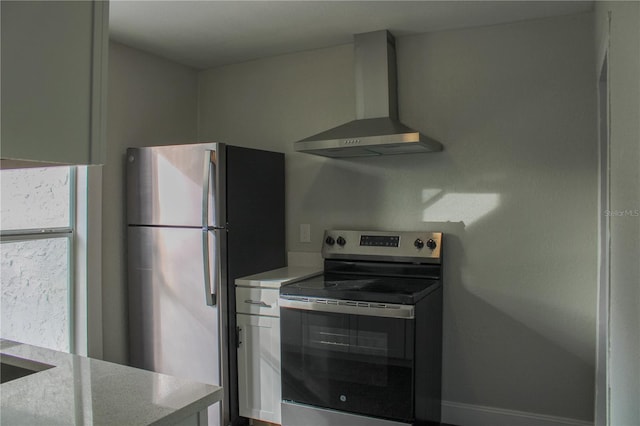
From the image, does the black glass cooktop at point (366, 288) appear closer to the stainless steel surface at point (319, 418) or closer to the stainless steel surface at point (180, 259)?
the stainless steel surface at point (180, 259)

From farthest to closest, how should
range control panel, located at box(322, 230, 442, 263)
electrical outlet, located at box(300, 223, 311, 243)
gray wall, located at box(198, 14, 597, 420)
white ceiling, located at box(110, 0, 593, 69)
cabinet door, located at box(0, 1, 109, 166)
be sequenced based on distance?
electrical outlet, located at box(300, 223, 311, 243) → range control panel, located at box(322, 230, 442, 263) → gray wall, located at box(198, 14, 597, 420) → white ceiling, located at box(110, 0, 593, 69) → cabinet door, located at box(0, 1, 109, 166)

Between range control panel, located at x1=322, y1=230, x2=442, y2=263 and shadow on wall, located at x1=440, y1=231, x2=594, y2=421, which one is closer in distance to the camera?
shadow on wall, located at x1=440, y1=231, x2=594, y2=421

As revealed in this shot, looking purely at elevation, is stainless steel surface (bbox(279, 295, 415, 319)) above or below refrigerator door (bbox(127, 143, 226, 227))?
below

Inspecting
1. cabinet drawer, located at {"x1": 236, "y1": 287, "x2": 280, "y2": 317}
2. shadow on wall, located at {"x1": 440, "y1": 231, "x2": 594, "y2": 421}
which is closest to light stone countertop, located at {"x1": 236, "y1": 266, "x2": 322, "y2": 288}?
cabinet drawer, located at {"x1": 236, "y1": 287, "x2": 280, "y2": 317}

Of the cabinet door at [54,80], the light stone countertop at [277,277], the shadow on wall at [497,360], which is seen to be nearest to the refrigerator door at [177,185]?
the light stone countertop at [277,277]

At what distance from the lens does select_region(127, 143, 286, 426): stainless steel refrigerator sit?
9.27ft

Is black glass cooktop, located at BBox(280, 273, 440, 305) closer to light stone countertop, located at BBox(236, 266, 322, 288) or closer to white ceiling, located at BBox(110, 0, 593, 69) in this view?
light stone countertop, located at BBox(236, 266, 322, 288)

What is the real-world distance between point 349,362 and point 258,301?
0.65 meters

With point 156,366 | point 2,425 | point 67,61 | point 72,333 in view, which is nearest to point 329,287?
point 156,366

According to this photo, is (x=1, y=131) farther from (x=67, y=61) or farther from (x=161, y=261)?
(x=161, y=261)

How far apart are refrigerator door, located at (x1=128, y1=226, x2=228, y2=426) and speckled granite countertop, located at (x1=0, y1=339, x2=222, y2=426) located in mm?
1355

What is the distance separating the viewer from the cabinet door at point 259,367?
281cm

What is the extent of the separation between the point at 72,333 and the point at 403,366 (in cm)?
188

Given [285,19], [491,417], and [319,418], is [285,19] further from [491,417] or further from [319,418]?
[491,417]
